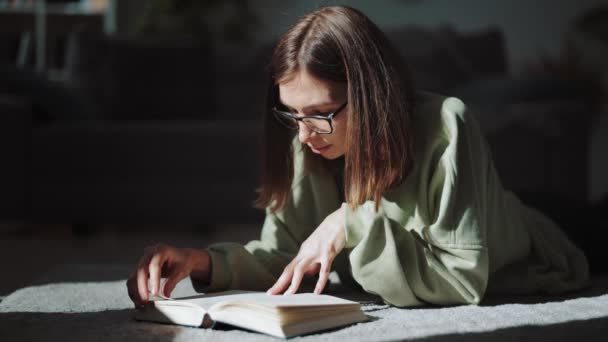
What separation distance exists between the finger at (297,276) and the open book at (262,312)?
4 centimetres

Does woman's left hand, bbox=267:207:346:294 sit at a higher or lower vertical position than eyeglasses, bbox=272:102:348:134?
lower

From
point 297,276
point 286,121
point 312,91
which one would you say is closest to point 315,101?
point 312,91

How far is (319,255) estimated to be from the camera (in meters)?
1.20

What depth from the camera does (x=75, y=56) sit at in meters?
3.36

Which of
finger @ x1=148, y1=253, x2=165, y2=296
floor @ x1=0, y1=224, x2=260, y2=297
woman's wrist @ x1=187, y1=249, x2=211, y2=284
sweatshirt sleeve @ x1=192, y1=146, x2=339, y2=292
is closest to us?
finger @ x1=148, y1=253, x2=165, y2=296

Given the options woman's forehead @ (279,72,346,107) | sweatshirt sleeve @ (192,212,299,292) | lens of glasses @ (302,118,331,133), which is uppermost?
woman's forehead @ (279,72,346,107)

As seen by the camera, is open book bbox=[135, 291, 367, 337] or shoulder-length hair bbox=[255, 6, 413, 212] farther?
shoulder-length hair bbox=[255, 6, 413, 212]

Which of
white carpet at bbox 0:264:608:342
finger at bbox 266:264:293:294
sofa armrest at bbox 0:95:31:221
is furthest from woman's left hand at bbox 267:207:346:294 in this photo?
sofa armrest at bbox 0:95:31:221

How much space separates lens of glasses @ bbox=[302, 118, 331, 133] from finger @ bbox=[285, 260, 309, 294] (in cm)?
21

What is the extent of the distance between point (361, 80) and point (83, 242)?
1.91m

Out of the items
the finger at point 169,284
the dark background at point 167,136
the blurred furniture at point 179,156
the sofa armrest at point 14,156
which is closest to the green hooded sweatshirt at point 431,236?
the finger at point 169,284

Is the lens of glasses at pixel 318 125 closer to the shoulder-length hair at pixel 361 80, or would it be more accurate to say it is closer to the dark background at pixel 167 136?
the shoulder-length hair at pixel 361 80

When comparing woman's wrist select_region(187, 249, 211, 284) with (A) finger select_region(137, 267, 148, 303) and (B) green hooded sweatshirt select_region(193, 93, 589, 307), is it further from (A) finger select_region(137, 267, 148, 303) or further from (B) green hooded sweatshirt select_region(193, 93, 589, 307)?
(A) finger select_region(137, 267, 148, 303)

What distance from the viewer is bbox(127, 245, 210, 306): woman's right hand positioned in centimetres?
115
